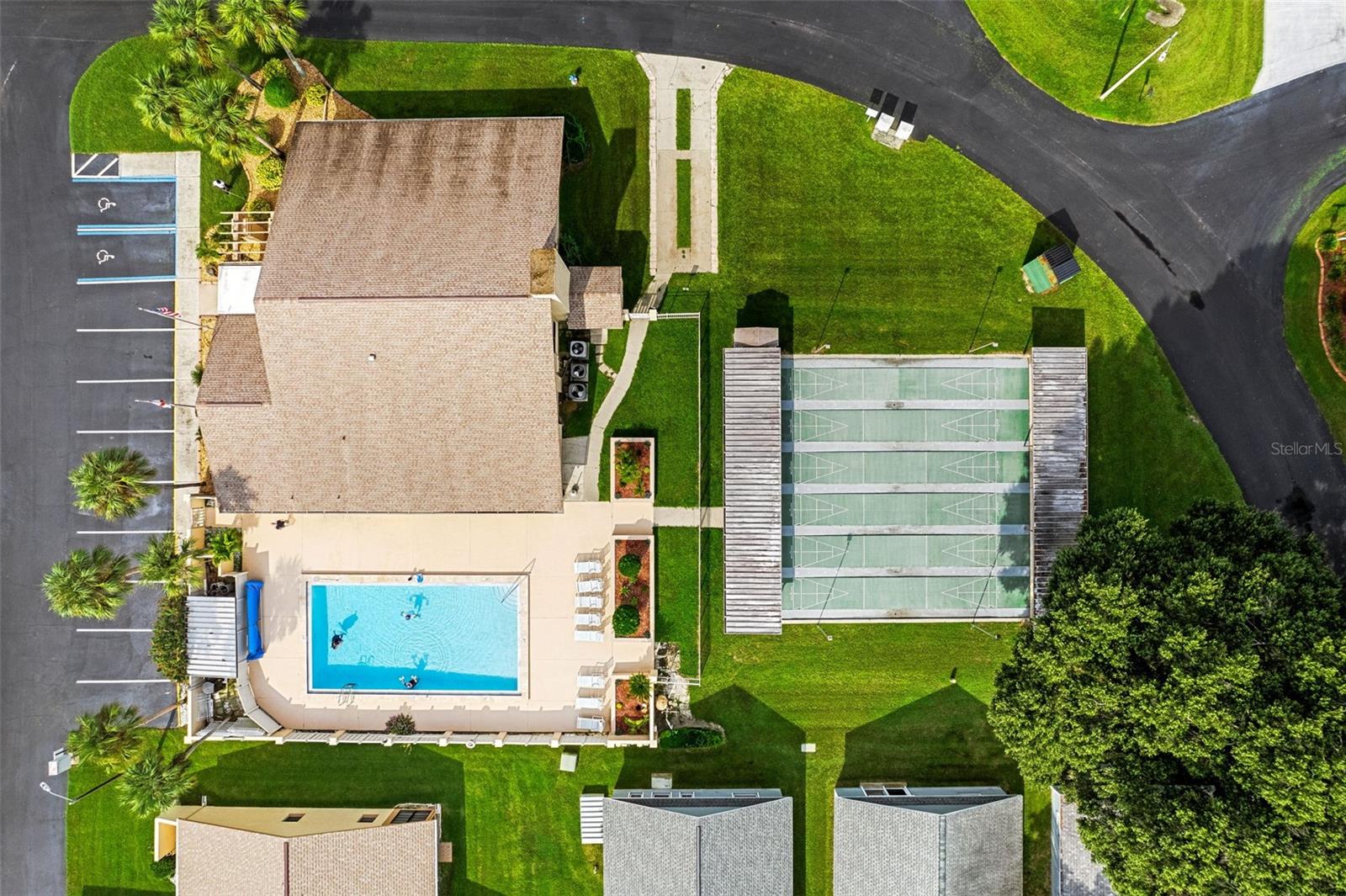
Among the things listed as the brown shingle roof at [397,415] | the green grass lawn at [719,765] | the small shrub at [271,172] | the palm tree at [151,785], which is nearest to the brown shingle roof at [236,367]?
the brown shingle roof at [397,415]

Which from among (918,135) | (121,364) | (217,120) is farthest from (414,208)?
(918,135)

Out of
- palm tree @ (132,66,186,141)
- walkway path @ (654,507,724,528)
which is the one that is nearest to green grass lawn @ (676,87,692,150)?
walkway path @ (654,507,724,528)

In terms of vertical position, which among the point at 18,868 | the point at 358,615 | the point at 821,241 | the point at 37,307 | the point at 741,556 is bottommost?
the point at 18,868

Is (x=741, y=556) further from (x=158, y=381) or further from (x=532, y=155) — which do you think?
(x=158, y=381)

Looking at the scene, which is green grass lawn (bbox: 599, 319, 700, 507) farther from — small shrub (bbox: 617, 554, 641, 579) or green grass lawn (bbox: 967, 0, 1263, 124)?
green grass lawn (bbox: 967, 0, 1263, 124)

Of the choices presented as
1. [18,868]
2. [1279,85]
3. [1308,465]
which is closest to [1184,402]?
[1308,465]

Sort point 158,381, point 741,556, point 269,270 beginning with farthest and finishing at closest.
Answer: point 158,381 → point 741,556 → point 269,270

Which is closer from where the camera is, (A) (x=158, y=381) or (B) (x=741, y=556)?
(B) (x=741, y=556)
